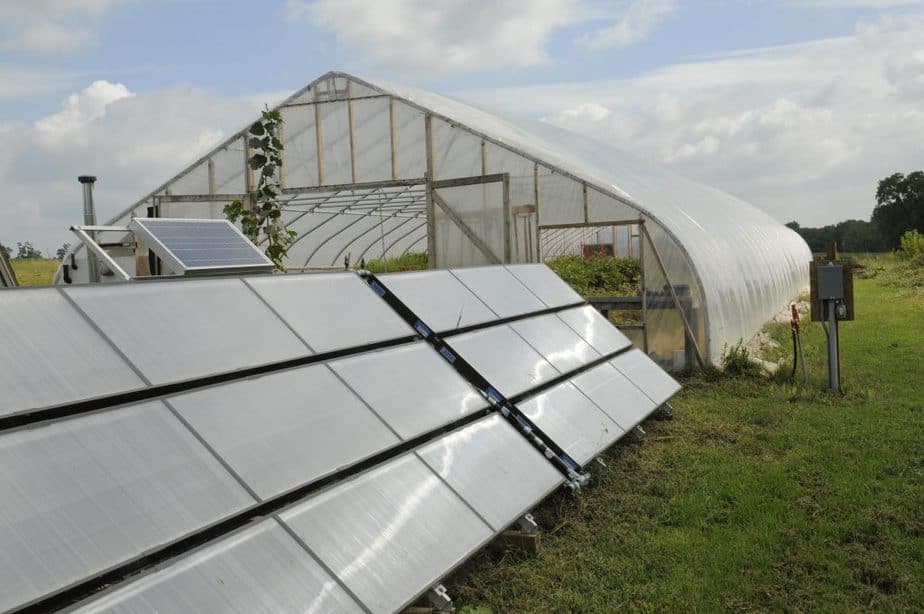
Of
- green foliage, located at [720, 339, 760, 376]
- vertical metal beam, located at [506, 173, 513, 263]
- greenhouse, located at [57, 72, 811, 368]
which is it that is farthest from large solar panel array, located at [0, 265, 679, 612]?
vertical metal beam, located at [506, 173, 513, 263]

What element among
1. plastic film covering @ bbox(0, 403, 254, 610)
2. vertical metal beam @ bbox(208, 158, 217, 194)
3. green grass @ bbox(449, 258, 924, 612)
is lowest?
green grass @ bbox(449, 258, 924, 612)

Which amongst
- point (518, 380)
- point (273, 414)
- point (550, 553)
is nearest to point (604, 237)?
point (518, 380)

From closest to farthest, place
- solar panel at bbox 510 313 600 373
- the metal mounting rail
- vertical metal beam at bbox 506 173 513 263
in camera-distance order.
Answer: the metal mounting rail → solar panel at bbox 510 313 600 373 → vertical metal beam at bbox 506 173 513 263

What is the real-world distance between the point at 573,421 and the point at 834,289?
218 inches

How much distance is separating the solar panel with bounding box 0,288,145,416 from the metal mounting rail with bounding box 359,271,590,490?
2.63m

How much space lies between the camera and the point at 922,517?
5824 mm

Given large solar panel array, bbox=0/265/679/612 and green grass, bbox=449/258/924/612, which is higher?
large solar panel array, bbox=0/265/679/612

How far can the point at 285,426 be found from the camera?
4020mm

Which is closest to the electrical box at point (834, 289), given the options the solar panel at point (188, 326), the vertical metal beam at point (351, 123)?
the solar panel at point (188, 326)

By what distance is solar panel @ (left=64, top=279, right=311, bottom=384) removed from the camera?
12.6 feet

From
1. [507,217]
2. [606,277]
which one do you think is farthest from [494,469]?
[606,277]

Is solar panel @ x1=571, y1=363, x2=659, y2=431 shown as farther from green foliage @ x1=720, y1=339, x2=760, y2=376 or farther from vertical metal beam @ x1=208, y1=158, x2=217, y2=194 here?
vertical metal beam @ x1=208, y1=158, x2=217, y2=194

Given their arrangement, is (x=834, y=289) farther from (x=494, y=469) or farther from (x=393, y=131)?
(x=393, y=131)

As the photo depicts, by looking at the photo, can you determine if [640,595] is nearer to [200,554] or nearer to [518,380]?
[518,380]
